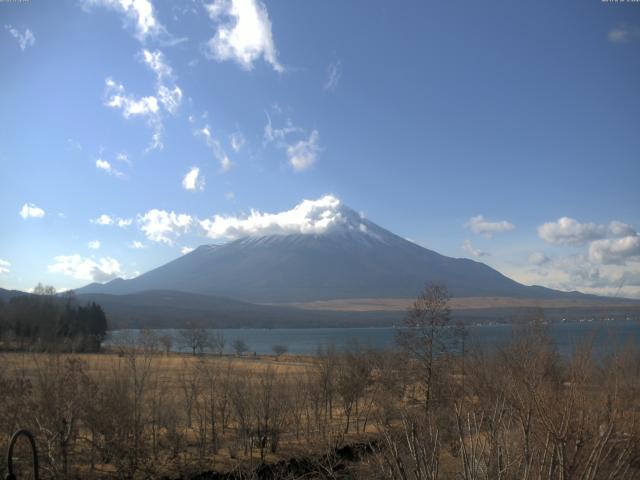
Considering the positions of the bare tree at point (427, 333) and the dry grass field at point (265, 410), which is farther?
the bare tree at point (427, 333)

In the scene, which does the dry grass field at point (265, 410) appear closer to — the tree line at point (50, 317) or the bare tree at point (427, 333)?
the bare tree at point (427, 333)

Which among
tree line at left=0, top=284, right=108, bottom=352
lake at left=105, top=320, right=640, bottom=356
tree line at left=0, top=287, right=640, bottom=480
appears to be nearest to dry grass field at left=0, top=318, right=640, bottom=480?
tree line at left=0, top=287, right=640, bottom=480

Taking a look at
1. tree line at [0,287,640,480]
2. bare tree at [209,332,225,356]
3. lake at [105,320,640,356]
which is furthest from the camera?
bare tree at [209,332,225,356]

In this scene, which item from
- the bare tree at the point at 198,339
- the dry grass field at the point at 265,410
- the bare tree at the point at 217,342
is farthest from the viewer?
the bare tree at the point at 198,339

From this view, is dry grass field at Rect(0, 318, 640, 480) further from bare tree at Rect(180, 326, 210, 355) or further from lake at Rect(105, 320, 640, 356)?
bare tree at Rect(180, 326, 210, 355)

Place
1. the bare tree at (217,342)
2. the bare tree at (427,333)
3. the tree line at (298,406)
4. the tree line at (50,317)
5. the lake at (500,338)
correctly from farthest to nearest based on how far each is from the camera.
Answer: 1. the tree line at (50,317)
2. the bare tree at (217,342)
3. the bare tree at (427,333)
4. the lake at (500,338)
5. the tree line at (298,406)

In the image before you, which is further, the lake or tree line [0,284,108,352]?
tree line [0,284,108,352]

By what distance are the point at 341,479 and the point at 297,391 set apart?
6.16 meters

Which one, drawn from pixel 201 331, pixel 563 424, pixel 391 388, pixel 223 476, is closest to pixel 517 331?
pixel 391 388

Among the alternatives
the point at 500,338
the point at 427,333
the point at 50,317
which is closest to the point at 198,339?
the point at 50,317

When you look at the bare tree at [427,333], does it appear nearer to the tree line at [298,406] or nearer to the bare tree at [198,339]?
the tree line at [298,406]

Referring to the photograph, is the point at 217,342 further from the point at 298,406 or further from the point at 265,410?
the point at 265,410

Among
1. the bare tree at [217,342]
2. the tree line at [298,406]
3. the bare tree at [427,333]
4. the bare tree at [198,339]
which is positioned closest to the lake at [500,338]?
the tree line at [298,406]

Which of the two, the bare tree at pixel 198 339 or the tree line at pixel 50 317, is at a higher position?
the tree line at pixel 50 317
